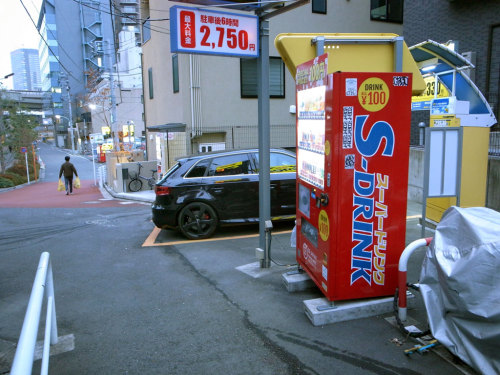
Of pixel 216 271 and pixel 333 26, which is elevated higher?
pixel 333 26

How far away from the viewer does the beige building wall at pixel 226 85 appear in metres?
14.4

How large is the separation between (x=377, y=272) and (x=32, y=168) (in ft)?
110

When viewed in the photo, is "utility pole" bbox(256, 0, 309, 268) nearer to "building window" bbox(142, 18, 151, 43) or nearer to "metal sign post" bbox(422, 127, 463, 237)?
"metal sign post" bbox(422, 127, 463, 237)

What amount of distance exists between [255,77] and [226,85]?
1.30m

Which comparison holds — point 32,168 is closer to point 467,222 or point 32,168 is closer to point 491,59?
point 491,59

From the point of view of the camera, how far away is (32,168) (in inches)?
1235

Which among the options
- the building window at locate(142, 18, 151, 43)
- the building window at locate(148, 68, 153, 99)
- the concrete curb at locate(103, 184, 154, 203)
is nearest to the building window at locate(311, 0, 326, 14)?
the building window at locate(142, 18, 151, 43)

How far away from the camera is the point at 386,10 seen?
17.0 metres

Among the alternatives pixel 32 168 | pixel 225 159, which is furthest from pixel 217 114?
pixel 32 168

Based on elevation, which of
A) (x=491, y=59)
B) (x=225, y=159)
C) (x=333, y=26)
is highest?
(x=333, y=26)

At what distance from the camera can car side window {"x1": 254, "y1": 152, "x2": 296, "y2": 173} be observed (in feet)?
26.3

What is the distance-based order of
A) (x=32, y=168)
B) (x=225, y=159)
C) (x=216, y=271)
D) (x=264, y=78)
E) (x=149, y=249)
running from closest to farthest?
(x=264, y=78), (x=216, y=271), (x=149, y=249), (x=225, y=159), (x=32, y=168)

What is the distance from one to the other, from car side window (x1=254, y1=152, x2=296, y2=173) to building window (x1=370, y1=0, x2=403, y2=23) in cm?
1178

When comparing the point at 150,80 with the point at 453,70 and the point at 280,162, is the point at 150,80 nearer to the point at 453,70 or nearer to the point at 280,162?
the point at 280,162
